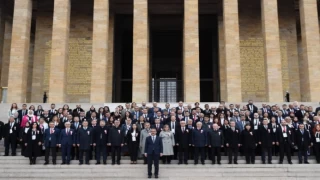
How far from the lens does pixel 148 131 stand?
505 inches

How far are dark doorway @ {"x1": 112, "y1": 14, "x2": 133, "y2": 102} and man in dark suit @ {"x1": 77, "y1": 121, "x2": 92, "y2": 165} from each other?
14478 millimetres

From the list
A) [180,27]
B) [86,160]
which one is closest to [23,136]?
[86,160]

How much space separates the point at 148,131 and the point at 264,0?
588 inches

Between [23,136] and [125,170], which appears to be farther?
[23,136]

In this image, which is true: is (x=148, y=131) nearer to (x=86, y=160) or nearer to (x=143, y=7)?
(x=86, y=160)

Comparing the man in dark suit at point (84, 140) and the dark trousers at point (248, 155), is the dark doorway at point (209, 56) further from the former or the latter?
the man in dark suit at point (84, 140)

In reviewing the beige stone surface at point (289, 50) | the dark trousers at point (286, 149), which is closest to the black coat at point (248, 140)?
the dark trousers at point (286, 149)

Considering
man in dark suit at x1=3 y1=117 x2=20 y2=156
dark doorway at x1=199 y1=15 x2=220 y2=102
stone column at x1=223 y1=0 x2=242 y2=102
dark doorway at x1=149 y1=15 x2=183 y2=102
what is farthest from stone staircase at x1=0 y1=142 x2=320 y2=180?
dark doorway at x1=149 y1=15 x2=183 y2=102

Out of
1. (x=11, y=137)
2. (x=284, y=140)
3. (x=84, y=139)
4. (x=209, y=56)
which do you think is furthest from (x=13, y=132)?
(x=209, y=56)

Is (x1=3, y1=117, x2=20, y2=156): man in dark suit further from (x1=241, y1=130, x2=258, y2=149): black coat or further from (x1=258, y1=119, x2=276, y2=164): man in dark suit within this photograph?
(x1=258, y1=119, x2=276, y2=164): man in dark suit

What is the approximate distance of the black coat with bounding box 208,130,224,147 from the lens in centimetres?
1310

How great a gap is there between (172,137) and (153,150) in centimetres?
118

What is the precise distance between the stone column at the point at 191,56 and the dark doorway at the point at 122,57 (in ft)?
21.2

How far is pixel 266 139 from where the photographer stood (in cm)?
1323
